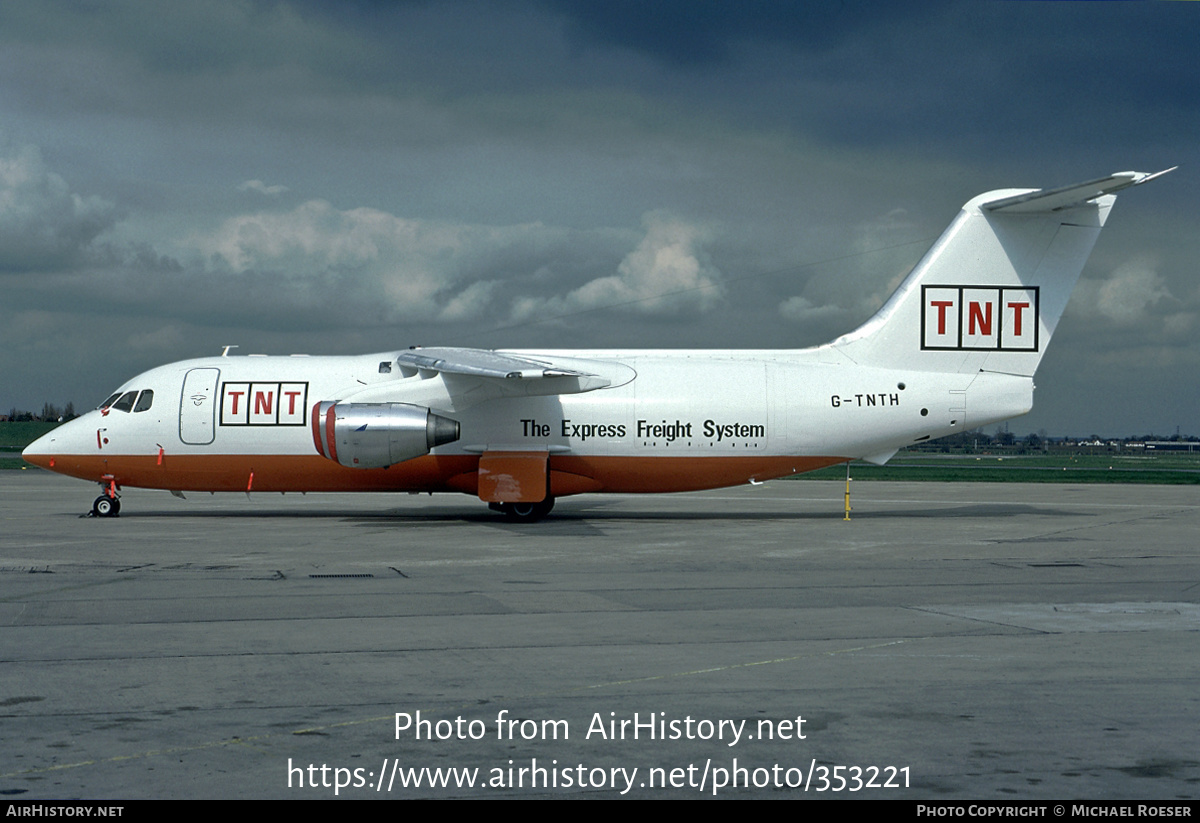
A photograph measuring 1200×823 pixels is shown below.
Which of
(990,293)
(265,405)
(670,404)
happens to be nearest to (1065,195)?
(990,293)

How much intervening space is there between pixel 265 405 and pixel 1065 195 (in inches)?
761

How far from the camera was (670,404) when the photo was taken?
26.1 metres

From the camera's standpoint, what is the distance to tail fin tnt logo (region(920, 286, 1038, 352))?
86.3 ft

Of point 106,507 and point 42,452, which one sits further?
point 42,452

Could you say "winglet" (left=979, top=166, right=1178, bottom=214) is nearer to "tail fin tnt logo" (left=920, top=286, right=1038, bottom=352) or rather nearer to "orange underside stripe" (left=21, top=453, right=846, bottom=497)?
"tail fin tnt logo" (left=920, top=286, right=1038, bottom=352)

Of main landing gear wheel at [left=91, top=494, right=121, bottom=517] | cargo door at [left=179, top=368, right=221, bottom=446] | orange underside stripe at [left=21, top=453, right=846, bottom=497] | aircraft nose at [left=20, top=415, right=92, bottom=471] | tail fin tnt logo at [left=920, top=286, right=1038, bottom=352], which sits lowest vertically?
main landing gear wheel at [left=91, top=494, right=121, bottom=517]

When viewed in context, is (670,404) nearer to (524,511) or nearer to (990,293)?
(524,511)

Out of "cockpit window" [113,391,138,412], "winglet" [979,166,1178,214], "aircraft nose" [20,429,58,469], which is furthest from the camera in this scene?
"cockpit window" [113,391,138,412]

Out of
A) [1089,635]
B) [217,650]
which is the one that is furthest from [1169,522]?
[217,650]

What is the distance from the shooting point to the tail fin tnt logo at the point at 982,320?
26297mm

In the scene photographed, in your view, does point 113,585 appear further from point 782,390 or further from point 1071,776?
point 782,390

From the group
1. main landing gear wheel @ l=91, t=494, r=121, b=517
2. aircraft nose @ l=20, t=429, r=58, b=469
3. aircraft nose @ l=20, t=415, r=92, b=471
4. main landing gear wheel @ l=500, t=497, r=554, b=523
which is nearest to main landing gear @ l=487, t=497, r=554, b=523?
main landing gear wheel @ l=500, t=497, r=554, b=523

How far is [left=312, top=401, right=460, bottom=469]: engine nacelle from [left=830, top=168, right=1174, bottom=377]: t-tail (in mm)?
10884

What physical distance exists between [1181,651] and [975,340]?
56.9 feet
